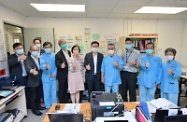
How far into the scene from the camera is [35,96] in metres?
2.82

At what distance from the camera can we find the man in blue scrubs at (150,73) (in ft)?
8.16

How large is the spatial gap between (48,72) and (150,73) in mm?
2008

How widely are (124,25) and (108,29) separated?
52cm

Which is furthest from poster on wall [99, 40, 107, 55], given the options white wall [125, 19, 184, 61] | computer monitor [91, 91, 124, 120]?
computer monitor [91, 91, 124, 120]

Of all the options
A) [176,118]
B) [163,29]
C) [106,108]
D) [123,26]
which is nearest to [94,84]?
[106,108]

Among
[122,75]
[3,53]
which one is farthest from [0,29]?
[122,75]

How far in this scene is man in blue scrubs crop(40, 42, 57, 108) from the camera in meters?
2.78

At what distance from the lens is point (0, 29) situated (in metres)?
2.81

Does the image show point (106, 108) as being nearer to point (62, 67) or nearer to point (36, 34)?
point (62, 67)

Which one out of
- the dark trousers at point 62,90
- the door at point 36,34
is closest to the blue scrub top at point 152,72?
the dark trousers at point 62,90

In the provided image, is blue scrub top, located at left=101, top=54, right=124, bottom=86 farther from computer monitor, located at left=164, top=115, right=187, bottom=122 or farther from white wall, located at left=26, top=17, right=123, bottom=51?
white wall, located at left=26, top=17, right=123, bottom=51

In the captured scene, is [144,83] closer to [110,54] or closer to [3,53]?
[110,54]

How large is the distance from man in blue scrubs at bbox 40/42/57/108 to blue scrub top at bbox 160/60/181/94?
6.92 ft

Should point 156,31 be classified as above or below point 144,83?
above
